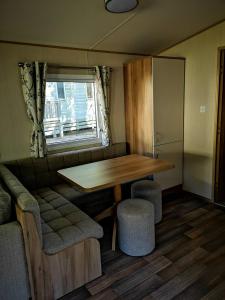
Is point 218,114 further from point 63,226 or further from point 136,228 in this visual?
point 63,226

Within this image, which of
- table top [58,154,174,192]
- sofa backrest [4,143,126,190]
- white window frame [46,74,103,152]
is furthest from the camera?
white window frame [46,74,103,152]

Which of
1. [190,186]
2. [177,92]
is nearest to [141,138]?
[177,92]

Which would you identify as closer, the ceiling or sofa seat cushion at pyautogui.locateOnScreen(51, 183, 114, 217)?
the ceiling

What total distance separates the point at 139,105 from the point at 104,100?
53 cm

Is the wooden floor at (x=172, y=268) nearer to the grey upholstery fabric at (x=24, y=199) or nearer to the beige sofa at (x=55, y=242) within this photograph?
the beige sofa at (x=55, y=242)

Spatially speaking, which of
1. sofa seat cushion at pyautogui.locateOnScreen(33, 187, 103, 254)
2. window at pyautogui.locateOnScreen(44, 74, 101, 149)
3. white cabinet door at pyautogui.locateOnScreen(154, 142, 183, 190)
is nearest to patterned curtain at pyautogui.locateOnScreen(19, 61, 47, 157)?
window at pyautogui.locateOnScreen(44, 74, 101, 149)

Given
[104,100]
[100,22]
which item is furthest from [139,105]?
[100,22]

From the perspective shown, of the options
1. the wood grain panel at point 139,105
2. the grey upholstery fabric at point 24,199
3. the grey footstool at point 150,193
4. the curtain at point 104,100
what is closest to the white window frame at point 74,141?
the curtain at point 104,100

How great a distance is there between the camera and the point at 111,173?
235cm

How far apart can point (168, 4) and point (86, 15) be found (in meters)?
0.86

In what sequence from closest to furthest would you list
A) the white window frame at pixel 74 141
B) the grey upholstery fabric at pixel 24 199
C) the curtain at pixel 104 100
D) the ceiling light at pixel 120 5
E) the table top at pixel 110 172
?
the grey upholstery fabric at pixel 24 199 < the ceiling light at pixel 120 5 < the table top at pixel 110 172 < the white window frame at pixel 74 141 < the curtain at pixel 104 100

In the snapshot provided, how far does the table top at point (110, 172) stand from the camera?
2.08m

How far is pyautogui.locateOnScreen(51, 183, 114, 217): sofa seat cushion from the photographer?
2668 mm

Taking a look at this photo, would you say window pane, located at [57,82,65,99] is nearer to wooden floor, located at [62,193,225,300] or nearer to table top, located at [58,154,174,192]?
table top, located at [58,154,174,192]
